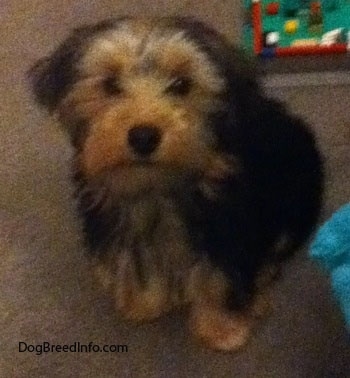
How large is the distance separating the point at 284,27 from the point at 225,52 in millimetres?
548

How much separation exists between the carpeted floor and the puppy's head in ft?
1.15

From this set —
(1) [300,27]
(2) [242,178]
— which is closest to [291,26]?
(1) [300,27]

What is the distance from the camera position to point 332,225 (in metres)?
1.14


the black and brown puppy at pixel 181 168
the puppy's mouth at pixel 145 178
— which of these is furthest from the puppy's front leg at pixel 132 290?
the puppy's mouth at pixel 145 178

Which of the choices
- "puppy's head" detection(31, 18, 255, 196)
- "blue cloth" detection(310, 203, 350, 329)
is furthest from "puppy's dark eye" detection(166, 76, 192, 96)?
"blue cloth" detection(310, 203, 350, 329)

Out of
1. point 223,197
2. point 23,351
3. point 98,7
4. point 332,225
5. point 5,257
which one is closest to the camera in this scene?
point 332,225

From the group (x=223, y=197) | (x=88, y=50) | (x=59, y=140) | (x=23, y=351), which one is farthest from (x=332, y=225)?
(x=59, y=140)

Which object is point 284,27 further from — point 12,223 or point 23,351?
point 23,351

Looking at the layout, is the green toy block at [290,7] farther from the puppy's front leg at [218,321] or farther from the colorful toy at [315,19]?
the puppy's front leg at [218,321]

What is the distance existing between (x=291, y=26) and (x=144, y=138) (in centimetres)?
70

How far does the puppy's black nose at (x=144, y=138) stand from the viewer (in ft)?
3.80

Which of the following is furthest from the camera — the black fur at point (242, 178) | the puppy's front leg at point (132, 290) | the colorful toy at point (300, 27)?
the colorful toy at point (300, 27)

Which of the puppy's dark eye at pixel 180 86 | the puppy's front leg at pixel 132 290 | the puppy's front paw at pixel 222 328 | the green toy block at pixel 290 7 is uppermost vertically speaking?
the puppy's dark eye at pixel 180 86

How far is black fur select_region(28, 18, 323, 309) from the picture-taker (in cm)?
123
